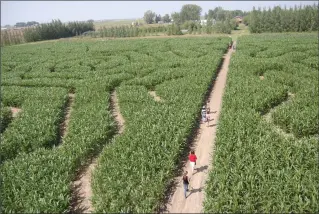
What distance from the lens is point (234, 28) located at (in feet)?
351

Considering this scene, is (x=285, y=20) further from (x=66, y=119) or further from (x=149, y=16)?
(x=149, y=16)

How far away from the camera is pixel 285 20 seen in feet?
278

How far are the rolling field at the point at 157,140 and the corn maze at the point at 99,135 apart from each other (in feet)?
0.24

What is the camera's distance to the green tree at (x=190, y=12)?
161 meters

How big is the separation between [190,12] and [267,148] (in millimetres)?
155505

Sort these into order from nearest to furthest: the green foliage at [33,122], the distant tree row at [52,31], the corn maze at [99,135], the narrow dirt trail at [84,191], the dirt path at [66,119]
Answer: the corn maze at [99,135] < the narrow dirt trail at [84,191] < the green foliage at [33,122] < the dirt path at [66,119] < the distant tree row at [52,31]

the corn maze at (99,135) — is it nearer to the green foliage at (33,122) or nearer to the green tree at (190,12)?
the green foliage at (33,122)

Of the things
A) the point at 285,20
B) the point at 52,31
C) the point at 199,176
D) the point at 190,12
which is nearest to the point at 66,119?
the point at 199,176

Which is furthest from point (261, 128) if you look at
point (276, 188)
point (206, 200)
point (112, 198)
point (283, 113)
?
point (112, 198)

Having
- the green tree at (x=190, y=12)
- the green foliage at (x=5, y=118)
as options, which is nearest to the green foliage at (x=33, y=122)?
the green foliage at (x=5, y=118)

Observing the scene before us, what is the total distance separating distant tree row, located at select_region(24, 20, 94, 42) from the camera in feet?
342

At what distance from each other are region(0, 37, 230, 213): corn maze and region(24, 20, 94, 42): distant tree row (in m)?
70.7

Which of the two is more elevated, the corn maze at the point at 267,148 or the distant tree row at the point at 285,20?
the distant tree row at the point at 285,20

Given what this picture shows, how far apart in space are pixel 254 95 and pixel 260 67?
40.9 ft
